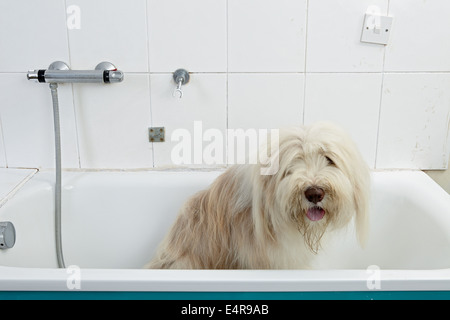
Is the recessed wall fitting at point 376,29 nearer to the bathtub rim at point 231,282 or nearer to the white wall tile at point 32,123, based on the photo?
the bathtub rim at point 231,282

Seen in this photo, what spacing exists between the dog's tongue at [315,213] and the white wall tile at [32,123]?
45.6 inches

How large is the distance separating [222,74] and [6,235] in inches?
39.8

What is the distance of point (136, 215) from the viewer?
1911 mm

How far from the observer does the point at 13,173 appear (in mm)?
1941

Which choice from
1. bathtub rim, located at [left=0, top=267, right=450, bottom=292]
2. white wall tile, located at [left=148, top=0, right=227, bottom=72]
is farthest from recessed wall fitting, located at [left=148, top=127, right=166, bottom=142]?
bathtub rim, located at [left=0, top=267, right=450, bottom=292]

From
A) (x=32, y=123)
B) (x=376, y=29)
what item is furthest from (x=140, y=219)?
(x=376, y=29)

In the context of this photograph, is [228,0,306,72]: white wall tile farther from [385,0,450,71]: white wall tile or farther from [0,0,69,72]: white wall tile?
[0,0,69,72]: white wall tile

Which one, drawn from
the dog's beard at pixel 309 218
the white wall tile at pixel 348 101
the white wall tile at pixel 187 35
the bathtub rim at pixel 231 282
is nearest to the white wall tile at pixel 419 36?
the white wall tile at pixel 348 101

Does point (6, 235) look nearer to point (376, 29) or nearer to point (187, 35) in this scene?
point (187, 35)

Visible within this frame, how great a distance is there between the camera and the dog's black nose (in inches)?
46.7

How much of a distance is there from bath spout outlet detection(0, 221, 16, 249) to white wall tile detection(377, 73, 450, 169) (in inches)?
59.2

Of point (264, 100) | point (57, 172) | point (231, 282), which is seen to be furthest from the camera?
point (264, 100)

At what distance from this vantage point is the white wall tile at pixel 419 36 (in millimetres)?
1757
